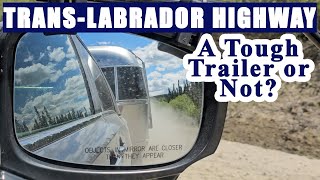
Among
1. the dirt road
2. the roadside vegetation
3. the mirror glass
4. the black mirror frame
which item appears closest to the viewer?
the black mirror frame

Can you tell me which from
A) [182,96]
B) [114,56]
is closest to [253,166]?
[182,96]

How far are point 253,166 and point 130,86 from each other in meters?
6.24

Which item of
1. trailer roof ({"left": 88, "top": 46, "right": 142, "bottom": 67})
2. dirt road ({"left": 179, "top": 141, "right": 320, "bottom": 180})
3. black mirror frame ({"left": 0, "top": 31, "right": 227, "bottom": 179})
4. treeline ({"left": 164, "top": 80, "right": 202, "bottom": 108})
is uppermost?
trailer roof ({"left": 88, "top": 46, "right": 142, "bottom": 67})

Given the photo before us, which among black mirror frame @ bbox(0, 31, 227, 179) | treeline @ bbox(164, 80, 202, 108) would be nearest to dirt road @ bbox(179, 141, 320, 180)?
black mirror frame @ bbox(0, 31, 227, 179)

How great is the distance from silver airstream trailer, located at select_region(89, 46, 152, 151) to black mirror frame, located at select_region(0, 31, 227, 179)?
10 cm

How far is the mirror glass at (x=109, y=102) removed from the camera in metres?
1.58

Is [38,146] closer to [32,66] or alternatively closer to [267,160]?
[32,66]

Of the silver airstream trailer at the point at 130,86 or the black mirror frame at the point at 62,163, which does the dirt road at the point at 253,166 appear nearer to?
the black mirror frame at the point at 62,163

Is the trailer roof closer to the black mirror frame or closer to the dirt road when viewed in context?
the black mirror frame

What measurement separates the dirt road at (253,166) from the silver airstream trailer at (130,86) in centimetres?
527

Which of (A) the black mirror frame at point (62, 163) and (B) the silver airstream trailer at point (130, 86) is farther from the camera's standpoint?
(B) the silver airstream trailer at point (130, 86)

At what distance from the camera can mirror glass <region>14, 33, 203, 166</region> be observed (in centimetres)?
158

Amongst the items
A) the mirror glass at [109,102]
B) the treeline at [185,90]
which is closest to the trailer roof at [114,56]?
the mirror glass at [109,102]

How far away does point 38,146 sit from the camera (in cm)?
157
